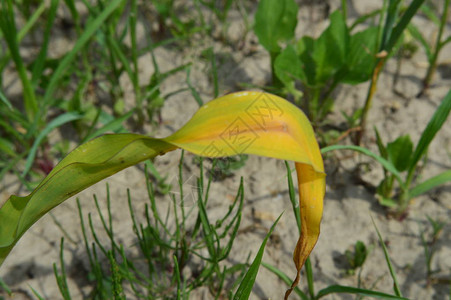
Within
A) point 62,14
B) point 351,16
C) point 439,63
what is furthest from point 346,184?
point 62,14

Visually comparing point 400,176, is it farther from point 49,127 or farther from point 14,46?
point 14,46

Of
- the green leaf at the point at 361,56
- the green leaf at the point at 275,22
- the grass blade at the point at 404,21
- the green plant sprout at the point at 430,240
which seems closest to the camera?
the grass blade at the point at 404,21

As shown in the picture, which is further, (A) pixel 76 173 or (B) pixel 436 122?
(B) pixel 436 122

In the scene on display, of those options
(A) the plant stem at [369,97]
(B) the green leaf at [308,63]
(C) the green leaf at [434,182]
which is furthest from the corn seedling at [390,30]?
(C) the green leaf at [434,182]

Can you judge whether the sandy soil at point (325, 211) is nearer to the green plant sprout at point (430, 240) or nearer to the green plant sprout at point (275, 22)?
the green plant sprout at point (430, 240)

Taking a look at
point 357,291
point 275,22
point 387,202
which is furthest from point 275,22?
point 357,291

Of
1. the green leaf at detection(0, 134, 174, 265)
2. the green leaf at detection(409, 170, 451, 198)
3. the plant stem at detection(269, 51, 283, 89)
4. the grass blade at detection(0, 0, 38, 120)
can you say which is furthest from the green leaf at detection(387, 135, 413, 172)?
the grass blade at detection(0, 0, 38, 120)

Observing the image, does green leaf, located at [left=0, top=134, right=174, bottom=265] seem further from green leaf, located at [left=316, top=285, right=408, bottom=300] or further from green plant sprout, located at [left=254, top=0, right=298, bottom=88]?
green plant sprout, located at [left=254, top=0, right=298, bottom=88]
